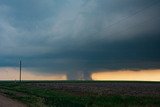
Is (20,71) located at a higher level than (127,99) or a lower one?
higher

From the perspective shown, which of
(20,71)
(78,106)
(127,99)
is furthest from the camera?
(20,71)

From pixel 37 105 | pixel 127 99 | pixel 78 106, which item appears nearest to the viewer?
pixel 78 106

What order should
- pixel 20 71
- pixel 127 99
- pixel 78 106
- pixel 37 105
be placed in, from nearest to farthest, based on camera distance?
pixel 78 106
pixel 37 105
pixel 127 99
pixel 20 71

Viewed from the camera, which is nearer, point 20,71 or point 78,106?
point 78,106

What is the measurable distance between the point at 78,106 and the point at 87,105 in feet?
5.09

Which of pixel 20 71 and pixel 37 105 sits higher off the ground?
pixel 20 71

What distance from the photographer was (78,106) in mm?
34719

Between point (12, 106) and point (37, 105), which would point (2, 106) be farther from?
point (37, 105)

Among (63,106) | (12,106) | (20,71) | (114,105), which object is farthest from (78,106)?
(20,71)

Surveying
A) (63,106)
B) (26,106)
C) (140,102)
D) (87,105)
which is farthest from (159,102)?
(26,106)

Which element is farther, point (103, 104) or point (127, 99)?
point (127, 99)

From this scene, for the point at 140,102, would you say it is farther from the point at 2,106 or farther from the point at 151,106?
the point at 2,106

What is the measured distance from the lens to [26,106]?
37.0m

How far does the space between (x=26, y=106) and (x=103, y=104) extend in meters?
7.31
